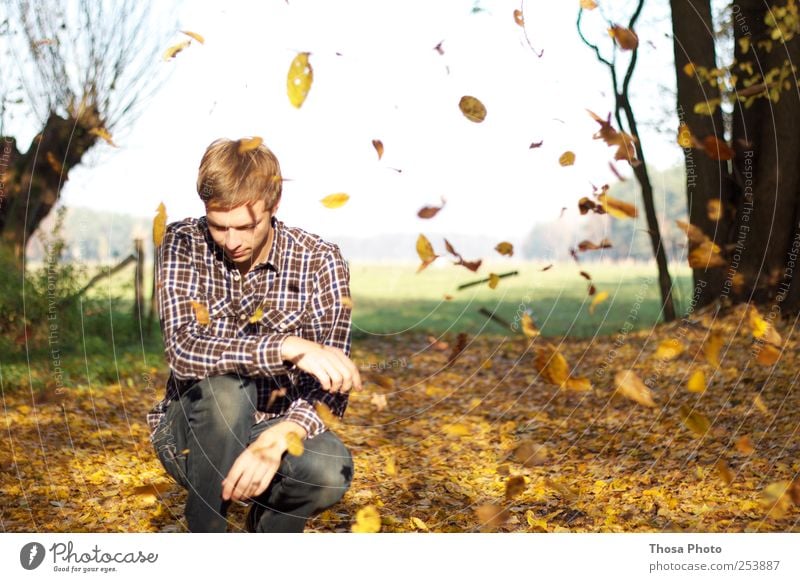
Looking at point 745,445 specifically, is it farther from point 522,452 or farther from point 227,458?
point 227,458

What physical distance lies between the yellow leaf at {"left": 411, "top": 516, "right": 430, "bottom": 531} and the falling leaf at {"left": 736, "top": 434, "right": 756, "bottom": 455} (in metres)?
2.35

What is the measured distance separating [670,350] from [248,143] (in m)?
5.56

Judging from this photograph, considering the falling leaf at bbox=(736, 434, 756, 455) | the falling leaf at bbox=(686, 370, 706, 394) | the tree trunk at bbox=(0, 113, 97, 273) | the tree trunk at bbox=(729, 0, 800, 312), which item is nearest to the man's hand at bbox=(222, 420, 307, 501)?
the falling leaf at bbox=(736, 434, 756, 455)

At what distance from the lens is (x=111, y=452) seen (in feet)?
19.2

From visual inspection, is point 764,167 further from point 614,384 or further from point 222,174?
point 222,174

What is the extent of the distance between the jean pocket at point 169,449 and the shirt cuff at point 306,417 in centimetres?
45

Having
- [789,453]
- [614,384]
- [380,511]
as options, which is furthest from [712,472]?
[614,384]

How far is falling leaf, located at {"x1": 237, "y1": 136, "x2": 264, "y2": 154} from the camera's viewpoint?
3305 mm

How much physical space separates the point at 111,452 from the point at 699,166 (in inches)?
235

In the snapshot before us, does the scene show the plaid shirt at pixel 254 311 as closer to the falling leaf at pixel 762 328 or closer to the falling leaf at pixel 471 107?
the falling leaf at pixel 471 107

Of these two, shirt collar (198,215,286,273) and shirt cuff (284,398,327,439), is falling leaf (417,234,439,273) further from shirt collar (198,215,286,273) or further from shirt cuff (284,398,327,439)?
shirt cuff (284,398,327,439)

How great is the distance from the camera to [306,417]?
10.1 feet
